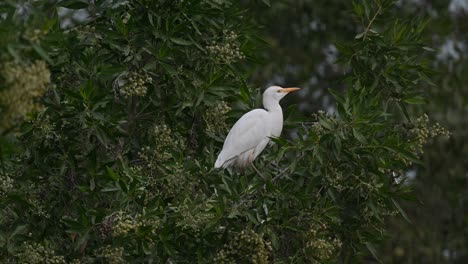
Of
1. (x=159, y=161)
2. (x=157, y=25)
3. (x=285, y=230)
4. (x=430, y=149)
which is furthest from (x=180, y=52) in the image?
(x=430, y=149)

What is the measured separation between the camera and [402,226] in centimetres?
973

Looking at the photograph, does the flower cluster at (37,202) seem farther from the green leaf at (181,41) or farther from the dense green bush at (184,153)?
the green leaf at (181,41)

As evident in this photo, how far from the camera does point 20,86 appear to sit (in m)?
3.33

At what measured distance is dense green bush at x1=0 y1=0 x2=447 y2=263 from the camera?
4.50m

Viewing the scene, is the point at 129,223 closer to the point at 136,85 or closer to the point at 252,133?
the point at 136,85

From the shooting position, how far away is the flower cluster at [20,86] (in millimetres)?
3320

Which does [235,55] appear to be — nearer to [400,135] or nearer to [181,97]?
[181,97]

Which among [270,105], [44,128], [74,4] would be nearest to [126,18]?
[74,4]

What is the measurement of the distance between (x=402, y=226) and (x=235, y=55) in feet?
16.7

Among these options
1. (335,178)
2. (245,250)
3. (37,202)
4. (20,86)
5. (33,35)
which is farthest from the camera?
(37,202)

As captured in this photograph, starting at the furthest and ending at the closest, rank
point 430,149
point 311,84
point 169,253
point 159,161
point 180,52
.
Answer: point 311,84 → point 430,149 → point 180,52 → point 159,161 → point 169,253

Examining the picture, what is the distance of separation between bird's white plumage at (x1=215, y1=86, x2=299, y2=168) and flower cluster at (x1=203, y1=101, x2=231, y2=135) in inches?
3.0

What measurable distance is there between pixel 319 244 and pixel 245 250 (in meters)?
0.29

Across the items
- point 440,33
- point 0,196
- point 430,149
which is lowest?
point 430,149
